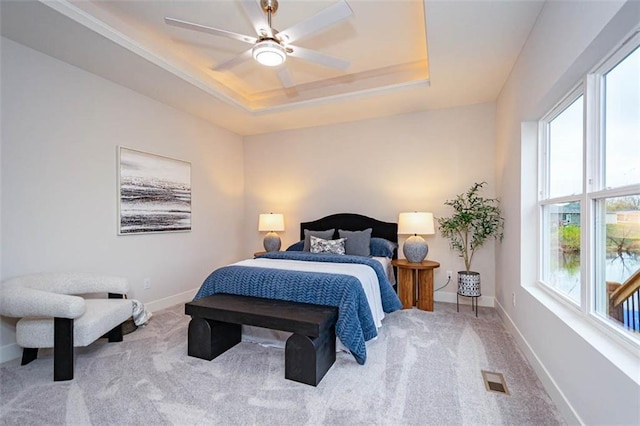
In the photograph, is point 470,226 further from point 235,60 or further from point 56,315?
point 56,315

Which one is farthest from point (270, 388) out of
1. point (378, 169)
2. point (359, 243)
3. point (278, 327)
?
point (378, 169)

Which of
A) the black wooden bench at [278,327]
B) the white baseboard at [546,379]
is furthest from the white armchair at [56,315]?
the white baseboard at [546,379]

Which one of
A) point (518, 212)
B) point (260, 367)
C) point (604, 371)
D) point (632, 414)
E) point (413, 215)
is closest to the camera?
point (632, 414)

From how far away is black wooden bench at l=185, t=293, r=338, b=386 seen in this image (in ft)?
6.53

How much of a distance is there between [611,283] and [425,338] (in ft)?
5.07

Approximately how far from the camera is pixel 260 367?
2.21m

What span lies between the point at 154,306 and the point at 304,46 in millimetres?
3387

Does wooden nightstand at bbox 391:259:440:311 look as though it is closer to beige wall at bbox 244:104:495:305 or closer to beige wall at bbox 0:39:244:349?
beige wall at bbox 244:104:495:305

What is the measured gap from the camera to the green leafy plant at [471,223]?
3.46 metres

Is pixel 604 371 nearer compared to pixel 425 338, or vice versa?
pixel 604 371

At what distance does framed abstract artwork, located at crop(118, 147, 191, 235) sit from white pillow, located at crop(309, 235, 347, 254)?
5.68 ft

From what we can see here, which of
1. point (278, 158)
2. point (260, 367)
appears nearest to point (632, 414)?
point (260, 367)

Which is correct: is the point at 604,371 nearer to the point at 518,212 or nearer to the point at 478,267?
the point at 518,212

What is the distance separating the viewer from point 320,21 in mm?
1911
